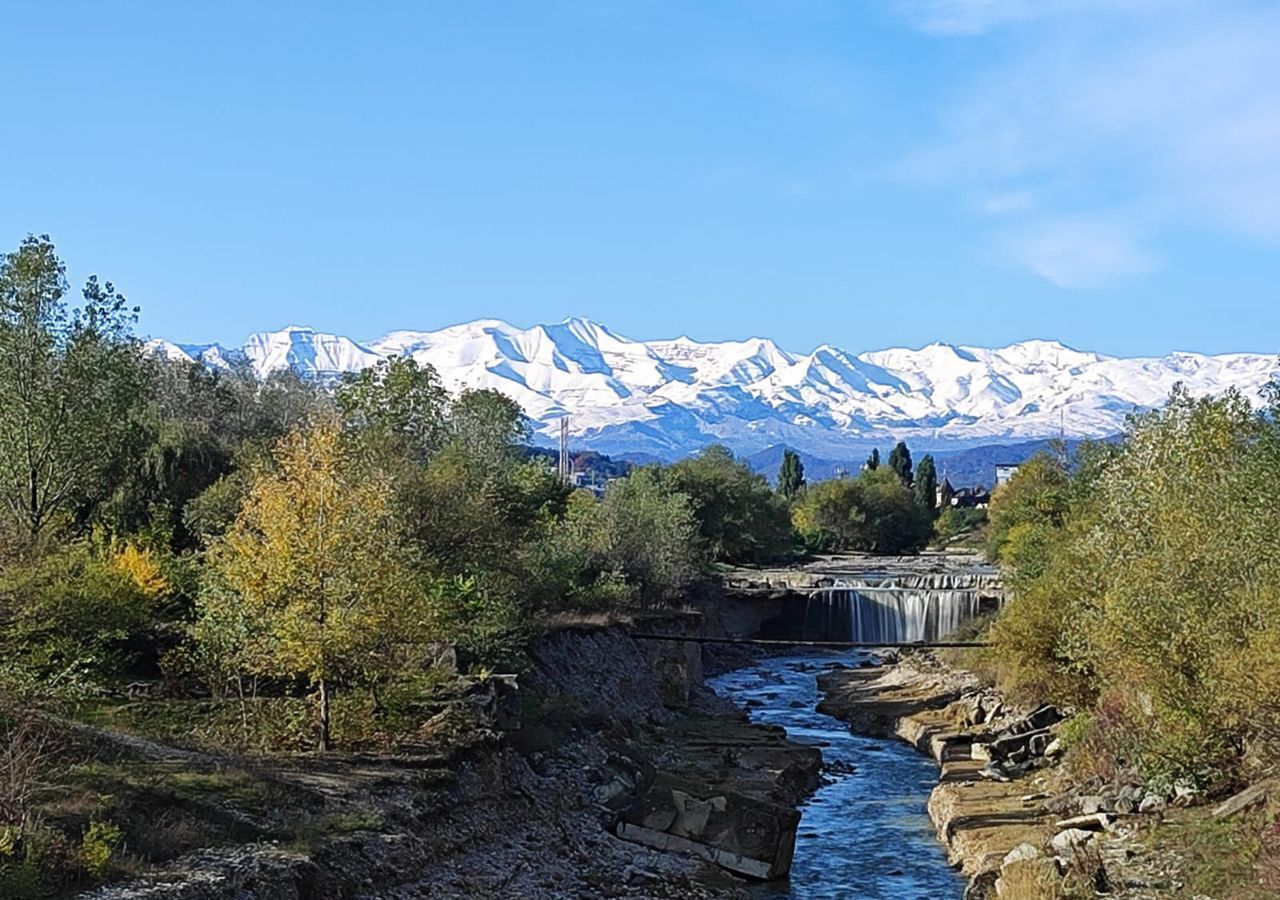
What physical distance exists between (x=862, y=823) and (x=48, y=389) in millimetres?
28922

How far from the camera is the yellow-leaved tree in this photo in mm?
33312

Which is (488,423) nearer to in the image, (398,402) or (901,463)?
(398,402)

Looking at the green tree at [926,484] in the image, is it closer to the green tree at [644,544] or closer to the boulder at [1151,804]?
the green tree at [644,544]

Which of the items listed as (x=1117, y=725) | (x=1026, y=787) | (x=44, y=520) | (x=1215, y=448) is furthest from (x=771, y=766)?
(x=44, y=520)

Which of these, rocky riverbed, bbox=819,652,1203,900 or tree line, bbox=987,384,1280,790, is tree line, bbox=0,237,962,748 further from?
tree line, bbox=987,384,1280,790

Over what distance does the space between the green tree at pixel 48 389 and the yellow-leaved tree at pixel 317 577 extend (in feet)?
34.2

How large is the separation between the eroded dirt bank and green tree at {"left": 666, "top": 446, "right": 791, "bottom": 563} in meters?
57.3

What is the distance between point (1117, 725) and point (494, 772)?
59.1 feet

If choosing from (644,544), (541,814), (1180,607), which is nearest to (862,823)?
(541,814)

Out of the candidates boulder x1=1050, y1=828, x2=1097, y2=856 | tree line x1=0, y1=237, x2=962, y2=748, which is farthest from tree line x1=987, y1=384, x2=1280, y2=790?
tree line x1=0, y1=237, x2=962, y2=748

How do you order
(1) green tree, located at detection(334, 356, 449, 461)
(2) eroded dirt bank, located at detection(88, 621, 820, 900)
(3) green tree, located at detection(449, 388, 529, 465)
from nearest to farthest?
(2) eroded dirt bank, located at detection(88, 621, 820, 900), (1) green tree, located at detection(334, 356, 449, 461), (3) green tree, located at detection(449, 388, 529, 465)

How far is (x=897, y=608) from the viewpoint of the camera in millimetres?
95625

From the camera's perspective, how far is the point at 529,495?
69562 mm

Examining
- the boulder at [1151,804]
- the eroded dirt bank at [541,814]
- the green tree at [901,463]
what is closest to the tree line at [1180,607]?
the boulder at [1151,804]
